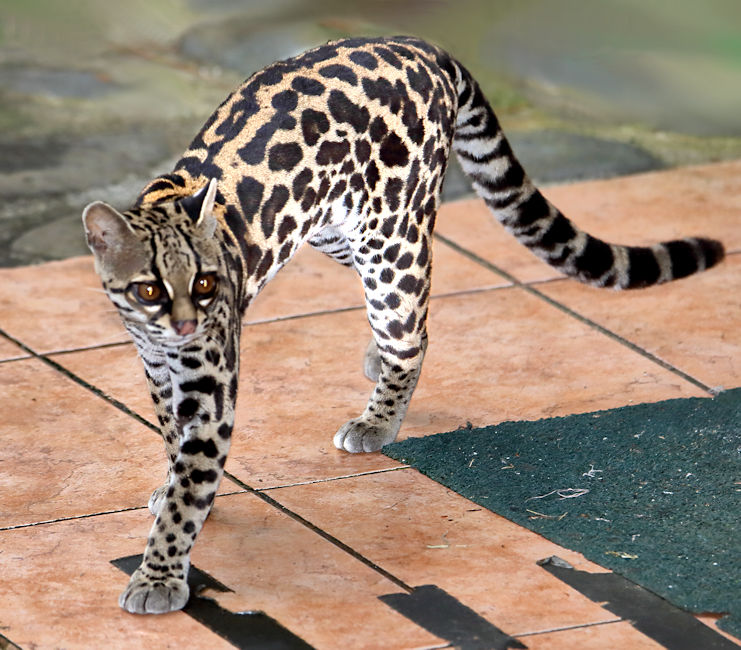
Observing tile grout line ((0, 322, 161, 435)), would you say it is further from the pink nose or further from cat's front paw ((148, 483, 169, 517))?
the pink nose

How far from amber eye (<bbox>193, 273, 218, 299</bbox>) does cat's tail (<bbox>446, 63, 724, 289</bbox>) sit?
1779 mm

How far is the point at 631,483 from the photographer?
512cm

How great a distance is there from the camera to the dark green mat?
15.0ft

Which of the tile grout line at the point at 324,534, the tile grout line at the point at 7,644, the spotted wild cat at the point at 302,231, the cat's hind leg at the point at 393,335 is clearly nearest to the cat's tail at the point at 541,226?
the spotted wild cat at the point at 302,231

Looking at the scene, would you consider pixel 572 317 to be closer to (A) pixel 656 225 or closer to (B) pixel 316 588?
(A) pixel 656 225

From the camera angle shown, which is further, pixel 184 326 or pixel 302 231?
pixel 302 231

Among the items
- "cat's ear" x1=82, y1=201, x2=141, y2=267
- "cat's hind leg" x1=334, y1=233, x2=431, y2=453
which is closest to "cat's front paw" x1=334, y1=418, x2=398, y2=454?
"cat's hind leg" x1=334, y1=233, x2=431, y2=453

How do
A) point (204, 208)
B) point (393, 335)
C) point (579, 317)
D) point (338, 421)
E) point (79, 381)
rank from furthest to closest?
point (579, 317)
point (79, 381)
point (338, 421)
point (393, 335)
point (204, 208)

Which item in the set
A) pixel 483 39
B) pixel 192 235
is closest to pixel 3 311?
pixel 192 235

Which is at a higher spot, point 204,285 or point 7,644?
point 204,285

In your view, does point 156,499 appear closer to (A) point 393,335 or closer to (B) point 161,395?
(B) point 161,395

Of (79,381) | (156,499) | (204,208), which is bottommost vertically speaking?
(79,381)

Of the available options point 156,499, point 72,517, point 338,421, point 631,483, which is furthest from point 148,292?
point 631,483

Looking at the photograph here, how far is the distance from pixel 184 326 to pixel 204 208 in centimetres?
38
